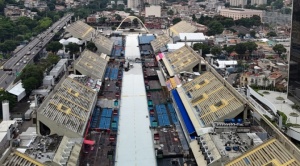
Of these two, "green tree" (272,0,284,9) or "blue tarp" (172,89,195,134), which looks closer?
"blue tarp" (172,89,195,134)

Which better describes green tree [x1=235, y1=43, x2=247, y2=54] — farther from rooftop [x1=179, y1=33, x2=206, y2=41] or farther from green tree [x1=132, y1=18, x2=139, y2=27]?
green tree [x1=132, y1=18, x2=139, y2=27]

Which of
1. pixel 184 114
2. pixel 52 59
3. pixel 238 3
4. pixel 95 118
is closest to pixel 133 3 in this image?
pixel 238 3

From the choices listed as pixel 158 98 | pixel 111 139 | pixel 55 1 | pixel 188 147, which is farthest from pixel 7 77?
pixel 55 1

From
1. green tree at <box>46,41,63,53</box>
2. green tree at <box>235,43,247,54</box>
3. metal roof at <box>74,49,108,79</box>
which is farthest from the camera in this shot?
green tree at <box>46,41,63,53</box>

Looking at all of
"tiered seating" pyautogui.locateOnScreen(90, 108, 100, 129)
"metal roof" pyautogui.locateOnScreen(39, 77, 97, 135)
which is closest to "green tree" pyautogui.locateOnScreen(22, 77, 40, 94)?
"metal roof" pyautogui.locateOnScreen(39, 77, 97, 135)

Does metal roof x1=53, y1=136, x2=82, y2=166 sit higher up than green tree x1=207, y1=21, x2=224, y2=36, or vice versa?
green tree x1=207, y1=21, x2=224, y2=36

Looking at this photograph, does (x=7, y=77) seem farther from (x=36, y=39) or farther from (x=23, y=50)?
(x=36, y=39)

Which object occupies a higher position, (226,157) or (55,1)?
(55,1)
